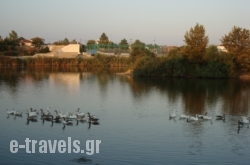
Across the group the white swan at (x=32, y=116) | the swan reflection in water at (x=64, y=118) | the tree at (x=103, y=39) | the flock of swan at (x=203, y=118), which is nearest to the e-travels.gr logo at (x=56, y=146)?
the swan reflection in water at (x=64, y=118)

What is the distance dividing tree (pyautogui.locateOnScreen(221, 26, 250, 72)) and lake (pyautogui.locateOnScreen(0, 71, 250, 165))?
1091 inches

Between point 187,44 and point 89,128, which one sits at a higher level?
point 187,44

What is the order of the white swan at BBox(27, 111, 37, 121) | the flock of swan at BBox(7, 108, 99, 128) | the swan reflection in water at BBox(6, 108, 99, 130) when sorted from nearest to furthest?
the swan reflection in water at BBox(6, 108, 99, 130)
the flock of swan at BBox(7, 108, 99, 128)
the white swan at BBox(27, 111, 37, 121)

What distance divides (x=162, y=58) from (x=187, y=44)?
473 centimetres

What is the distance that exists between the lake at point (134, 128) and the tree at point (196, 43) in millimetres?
26177

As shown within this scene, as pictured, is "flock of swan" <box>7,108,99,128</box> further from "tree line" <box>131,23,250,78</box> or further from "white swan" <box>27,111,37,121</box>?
"tree line" <box>131,23,250,78</box>

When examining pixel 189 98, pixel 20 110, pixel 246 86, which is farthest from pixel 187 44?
Answer: pixel 20 110

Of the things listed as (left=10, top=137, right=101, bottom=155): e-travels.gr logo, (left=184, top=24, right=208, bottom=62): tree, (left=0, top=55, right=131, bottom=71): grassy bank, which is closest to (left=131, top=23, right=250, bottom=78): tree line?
(left=184, top=24, right=208, bottom=62): tree

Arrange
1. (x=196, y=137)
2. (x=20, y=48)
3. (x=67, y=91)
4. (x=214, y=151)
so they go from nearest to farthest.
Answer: (x=214, y=151), (x=196, y=137), (x=67, y=91), (x=20, y=48)

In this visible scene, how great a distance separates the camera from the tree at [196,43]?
77.4 m

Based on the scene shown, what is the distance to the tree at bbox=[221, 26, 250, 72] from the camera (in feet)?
255

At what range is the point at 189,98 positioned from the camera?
46906 mm

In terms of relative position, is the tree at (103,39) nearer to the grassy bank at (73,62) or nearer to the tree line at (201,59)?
the grassy bank at (73,62)

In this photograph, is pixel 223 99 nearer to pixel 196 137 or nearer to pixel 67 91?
pixel 67 91
